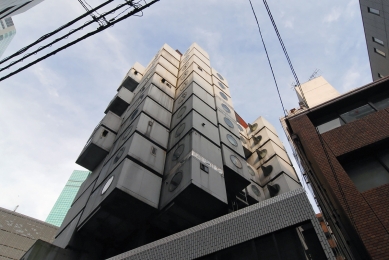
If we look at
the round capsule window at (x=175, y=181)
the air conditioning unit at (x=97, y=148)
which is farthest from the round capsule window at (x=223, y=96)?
the round capsule window at (x=175, y=181)

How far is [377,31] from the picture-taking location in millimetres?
23734

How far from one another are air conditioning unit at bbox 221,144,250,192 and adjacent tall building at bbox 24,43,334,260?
7 cm

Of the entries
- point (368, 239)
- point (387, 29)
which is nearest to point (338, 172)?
point (368, 239)

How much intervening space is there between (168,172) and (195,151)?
93.0 inches

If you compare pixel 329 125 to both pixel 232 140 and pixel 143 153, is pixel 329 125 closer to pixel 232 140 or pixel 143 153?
pixel 232 140

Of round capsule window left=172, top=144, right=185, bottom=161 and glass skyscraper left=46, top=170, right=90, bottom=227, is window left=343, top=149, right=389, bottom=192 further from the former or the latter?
glass skyscraper left=46, top=170, right=90, bottom=227

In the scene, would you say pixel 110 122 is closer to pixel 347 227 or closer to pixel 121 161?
pixel 121 161

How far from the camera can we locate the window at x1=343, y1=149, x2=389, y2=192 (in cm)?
1015

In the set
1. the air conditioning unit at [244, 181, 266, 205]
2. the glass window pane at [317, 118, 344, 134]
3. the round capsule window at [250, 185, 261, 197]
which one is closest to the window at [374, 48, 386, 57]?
the glass window pane at [317, 118, 344, 134]

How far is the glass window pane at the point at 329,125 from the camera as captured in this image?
13.6m

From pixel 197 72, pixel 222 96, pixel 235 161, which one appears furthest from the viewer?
pixel 197 72

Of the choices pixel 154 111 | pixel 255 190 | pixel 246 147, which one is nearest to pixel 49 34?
pixel 154 111

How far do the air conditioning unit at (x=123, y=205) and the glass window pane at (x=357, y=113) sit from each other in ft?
36.6

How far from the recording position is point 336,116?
46.7ft
